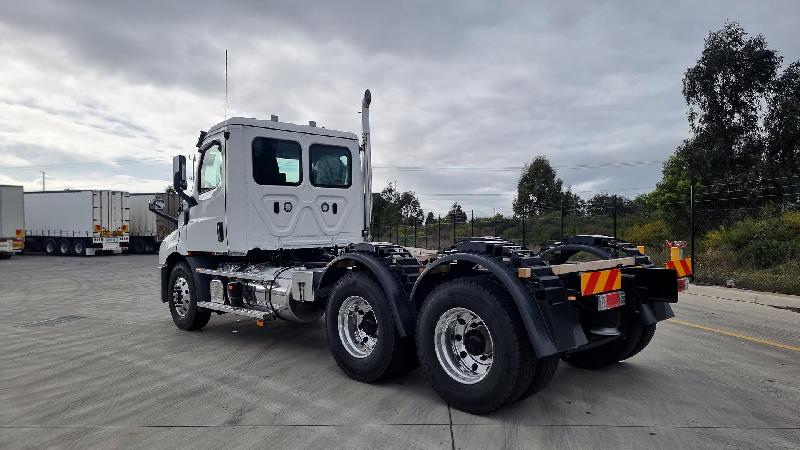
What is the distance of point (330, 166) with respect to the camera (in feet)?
25.5

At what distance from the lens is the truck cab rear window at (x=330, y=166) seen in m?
7.61

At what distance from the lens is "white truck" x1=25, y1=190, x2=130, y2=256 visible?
29.8 meters

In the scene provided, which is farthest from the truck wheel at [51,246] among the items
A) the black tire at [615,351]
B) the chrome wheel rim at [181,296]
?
the black tire at [615,351]

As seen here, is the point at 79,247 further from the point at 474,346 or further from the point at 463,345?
the point at 474,346

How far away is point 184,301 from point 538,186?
33043 millimetres

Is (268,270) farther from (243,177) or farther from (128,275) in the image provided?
(128,275)

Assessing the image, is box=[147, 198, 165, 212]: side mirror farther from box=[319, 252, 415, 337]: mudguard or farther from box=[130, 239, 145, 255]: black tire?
box=[130, 239, 145, 255]: black tire

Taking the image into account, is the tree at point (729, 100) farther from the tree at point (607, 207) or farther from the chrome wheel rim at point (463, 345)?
the chrome wheel rim at point (463, 345)

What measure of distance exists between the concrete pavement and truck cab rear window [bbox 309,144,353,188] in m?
2.19

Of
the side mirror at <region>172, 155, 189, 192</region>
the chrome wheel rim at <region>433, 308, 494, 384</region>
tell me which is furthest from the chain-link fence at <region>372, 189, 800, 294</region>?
the chrome wheel rim at <region>433, 308, 494, 384</region>

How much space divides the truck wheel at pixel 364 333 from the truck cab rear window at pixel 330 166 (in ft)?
7.84

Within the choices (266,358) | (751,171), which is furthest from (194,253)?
(751,171)

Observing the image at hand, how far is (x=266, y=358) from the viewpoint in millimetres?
6426

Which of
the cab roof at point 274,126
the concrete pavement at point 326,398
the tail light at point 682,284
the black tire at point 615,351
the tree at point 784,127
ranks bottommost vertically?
the concrete pavement at point 326,398
